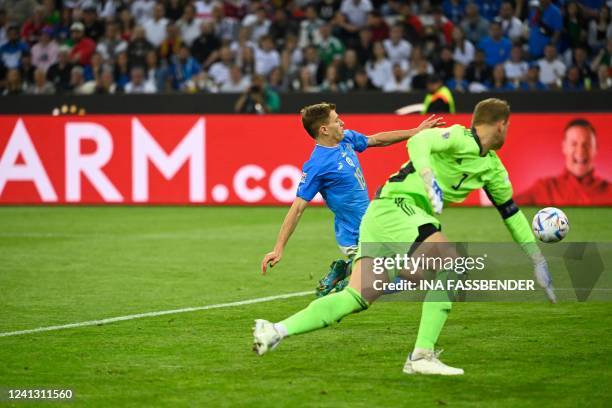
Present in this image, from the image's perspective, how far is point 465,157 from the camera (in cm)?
682

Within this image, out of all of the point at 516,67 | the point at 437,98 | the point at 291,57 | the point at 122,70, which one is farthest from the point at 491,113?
the point at 122,70

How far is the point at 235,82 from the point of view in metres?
22.3

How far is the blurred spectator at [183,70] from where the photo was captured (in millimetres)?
23078

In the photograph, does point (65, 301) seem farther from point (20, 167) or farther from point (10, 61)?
point (10, 61)

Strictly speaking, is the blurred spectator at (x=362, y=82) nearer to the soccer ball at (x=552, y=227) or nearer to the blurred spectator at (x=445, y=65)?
the blurred spectator at (x=445, y=65)

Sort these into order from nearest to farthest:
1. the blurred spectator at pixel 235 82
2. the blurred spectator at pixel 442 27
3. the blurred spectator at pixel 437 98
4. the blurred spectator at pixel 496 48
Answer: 1. the blurred spectator at pixel 437 98
2. the blurred spectator at pixel 496 48
3. the blurred spectator at pixel 235 82
4. the blurred spectator at pixel 442 27

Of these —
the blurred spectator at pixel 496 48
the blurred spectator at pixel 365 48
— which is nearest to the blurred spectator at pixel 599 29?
the blurred spectator at pixel 496 48

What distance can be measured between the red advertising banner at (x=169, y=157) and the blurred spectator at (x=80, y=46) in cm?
437

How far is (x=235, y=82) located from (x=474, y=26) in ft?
16.3

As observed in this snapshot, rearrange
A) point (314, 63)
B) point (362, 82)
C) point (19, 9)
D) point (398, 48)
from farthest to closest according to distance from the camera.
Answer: point (19, 9), point (314, 63), point (398, 48), point (362, 82)

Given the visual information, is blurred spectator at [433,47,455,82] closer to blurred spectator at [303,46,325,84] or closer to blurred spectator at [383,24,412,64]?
blurred spectator at [383,24,412,64]

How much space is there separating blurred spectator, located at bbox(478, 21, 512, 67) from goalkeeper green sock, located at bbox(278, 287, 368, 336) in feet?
52.2

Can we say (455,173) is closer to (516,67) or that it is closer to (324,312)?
(324,312)

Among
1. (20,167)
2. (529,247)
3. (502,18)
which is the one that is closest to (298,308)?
(529,247)
